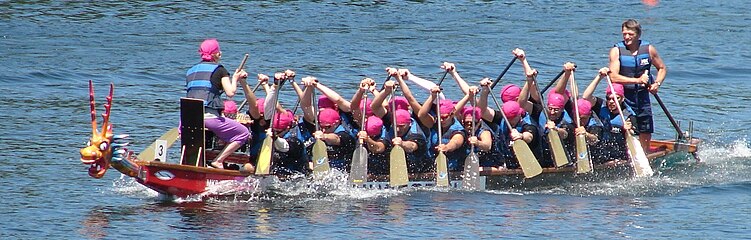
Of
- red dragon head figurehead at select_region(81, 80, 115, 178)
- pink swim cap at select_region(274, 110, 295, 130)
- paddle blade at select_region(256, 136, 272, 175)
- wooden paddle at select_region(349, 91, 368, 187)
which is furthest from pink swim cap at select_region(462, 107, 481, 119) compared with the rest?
red dragon head figurehead at select_region(81, 80, 115, 178)

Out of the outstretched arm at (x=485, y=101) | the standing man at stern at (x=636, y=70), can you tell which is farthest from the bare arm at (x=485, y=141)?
the standing man at stern at (x=636, y=70)

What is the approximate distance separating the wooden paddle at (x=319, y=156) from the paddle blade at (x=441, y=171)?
4.05ft

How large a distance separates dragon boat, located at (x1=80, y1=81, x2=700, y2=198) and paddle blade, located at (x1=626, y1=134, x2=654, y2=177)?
0.23m

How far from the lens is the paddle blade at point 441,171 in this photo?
14.6 metres

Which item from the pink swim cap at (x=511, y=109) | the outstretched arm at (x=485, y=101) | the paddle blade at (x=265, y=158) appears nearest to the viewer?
the paddle blade at (x=265, y=158)

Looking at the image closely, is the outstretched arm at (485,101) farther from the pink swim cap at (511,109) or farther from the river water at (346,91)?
the river water at (346,91)

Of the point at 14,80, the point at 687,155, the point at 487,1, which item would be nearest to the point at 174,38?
the point at 14,80

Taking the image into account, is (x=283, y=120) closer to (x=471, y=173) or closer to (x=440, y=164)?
(x=440, y=164)

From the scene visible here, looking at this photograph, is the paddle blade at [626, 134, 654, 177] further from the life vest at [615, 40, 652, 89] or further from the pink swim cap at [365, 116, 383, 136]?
the pink swim cap at [365, 116, 383, 136]

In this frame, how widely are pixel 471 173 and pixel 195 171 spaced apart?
3.16 metres

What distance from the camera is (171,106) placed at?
21.5 metres

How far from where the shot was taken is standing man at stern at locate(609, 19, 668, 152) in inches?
624

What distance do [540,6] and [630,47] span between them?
17.2m

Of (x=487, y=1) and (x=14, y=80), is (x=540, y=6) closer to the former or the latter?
(x=487, y=1)
